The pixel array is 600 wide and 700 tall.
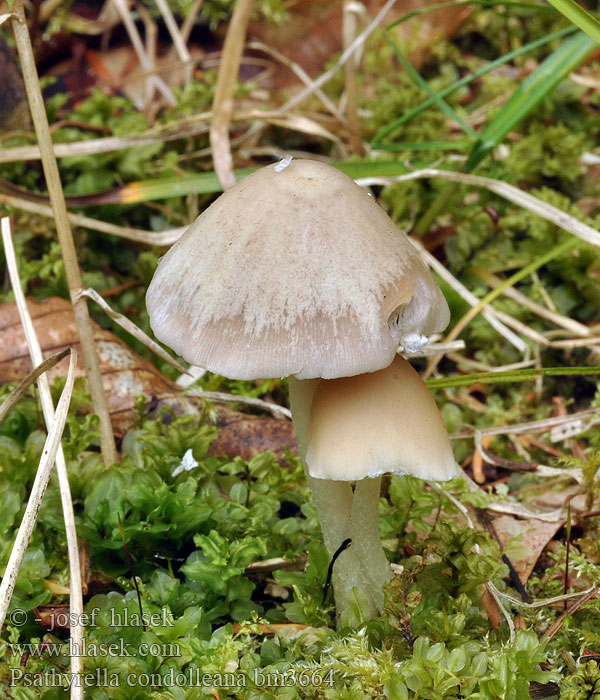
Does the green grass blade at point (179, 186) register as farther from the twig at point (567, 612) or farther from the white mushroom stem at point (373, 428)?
the twig at point (567, 612)

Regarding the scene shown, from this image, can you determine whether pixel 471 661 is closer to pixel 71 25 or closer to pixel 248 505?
pixel 248 505

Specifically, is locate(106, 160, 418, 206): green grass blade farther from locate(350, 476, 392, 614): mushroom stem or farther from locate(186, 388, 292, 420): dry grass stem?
locate(350, 476, 392, 614): mushroom stem

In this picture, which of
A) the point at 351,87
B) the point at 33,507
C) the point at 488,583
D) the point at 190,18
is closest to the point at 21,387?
the point at 33,507

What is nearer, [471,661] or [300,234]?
[300,234]

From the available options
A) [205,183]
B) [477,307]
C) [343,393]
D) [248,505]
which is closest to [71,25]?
[205,183]

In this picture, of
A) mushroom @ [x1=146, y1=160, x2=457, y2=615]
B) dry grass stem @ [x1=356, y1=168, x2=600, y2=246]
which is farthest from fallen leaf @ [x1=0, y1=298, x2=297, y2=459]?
dry grass stem @ [x1=356, y1=168, x2=600, y2=246]
